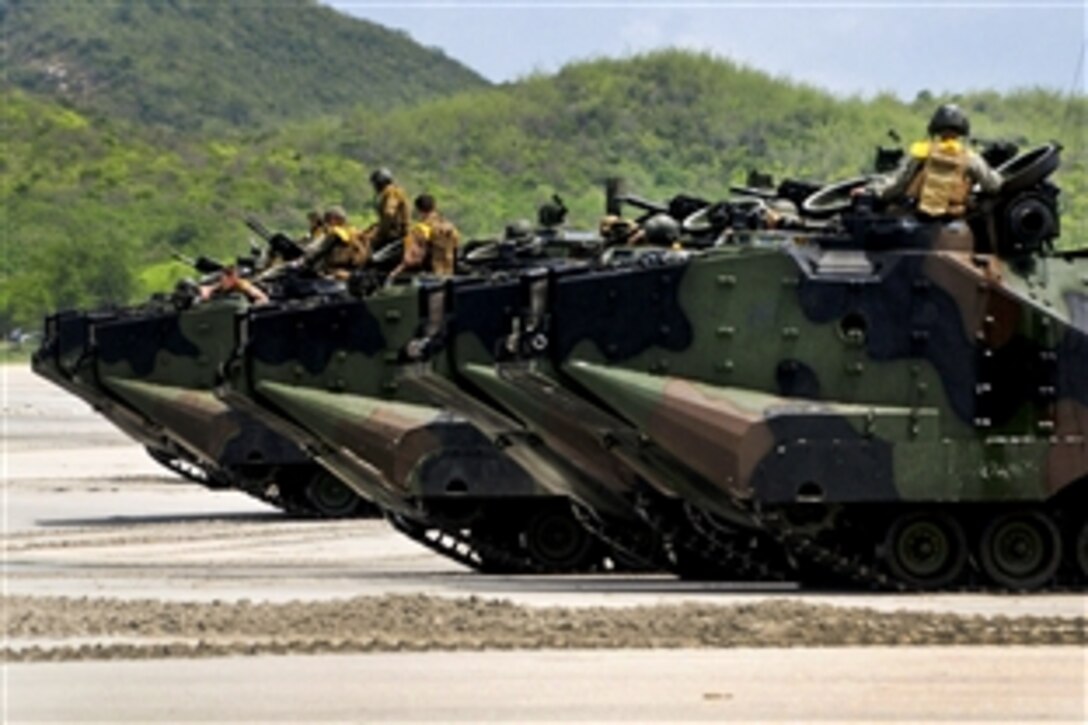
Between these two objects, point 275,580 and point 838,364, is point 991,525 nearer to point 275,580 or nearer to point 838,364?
point 838,364

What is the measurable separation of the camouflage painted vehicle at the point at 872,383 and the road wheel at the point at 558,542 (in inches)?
108

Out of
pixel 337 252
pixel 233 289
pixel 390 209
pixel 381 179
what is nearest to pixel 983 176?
pixel 381 179

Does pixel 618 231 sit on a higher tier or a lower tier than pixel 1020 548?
higher

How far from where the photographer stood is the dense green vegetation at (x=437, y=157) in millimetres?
102438

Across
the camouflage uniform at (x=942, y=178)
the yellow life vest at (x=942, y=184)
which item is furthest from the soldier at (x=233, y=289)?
the yellow life vest at (x=942, y=184)

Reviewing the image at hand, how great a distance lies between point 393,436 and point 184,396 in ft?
21.9

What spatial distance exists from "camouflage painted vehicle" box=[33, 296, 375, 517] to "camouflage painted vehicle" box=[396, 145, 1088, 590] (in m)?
9.44

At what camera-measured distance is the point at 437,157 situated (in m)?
119

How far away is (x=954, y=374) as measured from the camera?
2442 cm

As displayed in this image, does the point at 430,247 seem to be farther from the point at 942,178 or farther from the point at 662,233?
the point at 942,178

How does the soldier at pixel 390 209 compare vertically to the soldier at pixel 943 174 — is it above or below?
below

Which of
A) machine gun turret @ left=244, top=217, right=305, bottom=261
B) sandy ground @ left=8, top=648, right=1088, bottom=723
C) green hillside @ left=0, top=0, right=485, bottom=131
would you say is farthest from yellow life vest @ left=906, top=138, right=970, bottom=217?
green hillside @ left=0, top=0, right=485, bottom=131

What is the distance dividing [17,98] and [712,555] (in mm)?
108261

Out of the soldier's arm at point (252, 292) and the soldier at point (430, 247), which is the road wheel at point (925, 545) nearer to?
the soldier at point (430, 247)
